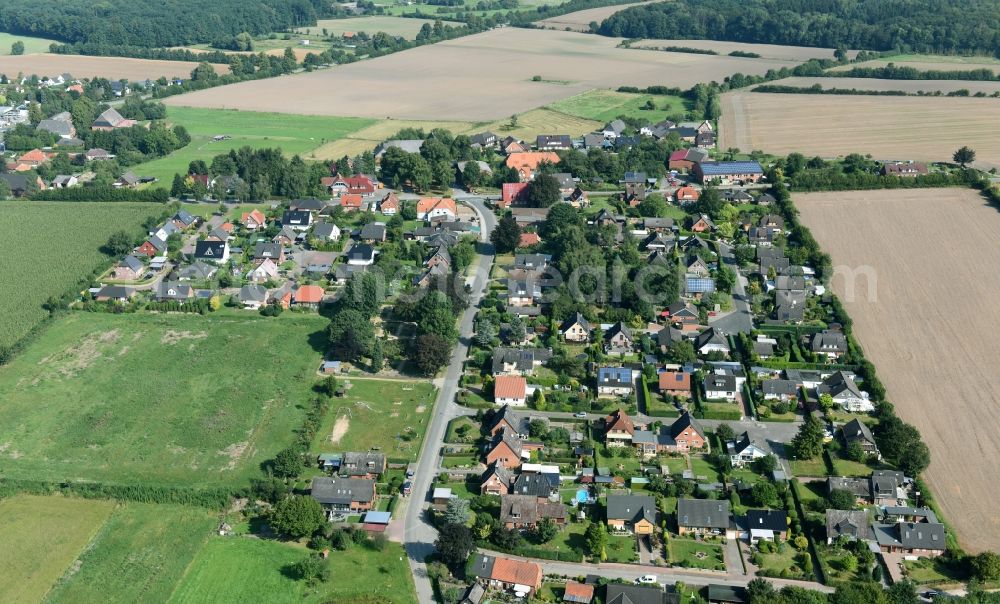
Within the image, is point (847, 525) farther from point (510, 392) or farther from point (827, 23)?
point (827, 23)

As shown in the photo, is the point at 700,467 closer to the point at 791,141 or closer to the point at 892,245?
the point at 892,245

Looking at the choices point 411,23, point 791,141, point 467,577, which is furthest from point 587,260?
point 411,23

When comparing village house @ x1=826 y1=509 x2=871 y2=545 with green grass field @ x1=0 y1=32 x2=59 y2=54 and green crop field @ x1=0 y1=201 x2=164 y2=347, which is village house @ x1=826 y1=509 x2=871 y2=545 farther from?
green grass field @ x1=0 y1=32 x2=59 y2=54

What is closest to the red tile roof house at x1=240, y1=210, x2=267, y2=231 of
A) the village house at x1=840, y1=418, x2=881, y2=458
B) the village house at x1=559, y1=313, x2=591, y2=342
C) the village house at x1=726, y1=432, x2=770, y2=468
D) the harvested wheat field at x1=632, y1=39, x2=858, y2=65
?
the village house at x1=559, y1=313, x2=591, y2=342

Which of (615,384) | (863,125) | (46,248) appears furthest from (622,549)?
(863,125)

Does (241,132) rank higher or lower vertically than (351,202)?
higher

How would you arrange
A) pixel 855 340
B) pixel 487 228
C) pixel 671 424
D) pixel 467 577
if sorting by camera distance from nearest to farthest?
1. pixel 467 577
2. pixel 671 424
3. pixel 855 340
4. pixel 487 228
